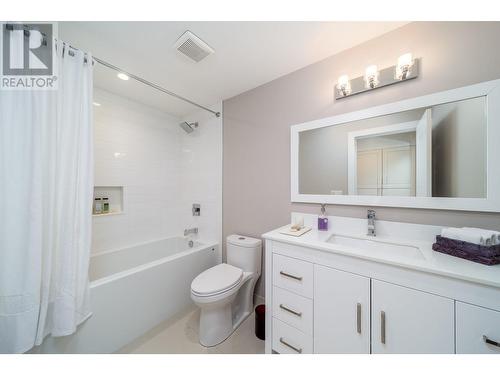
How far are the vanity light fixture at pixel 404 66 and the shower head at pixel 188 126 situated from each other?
208 centimetres

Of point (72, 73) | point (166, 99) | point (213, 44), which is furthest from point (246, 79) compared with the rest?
point (72, 73)

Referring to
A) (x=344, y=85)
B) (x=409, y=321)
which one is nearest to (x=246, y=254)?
(x=409, y=321)

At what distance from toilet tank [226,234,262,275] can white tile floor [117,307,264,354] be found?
0.48 metres

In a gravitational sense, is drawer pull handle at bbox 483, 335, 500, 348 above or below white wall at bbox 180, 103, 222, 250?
below

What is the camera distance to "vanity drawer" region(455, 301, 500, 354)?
64 cm

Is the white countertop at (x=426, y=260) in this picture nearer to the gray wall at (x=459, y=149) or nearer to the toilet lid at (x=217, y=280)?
the gray wall at (x=459, y=149)

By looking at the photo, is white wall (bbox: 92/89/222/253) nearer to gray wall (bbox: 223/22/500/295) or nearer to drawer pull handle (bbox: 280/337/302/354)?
gray wall (bbox: 223/22/500/295)

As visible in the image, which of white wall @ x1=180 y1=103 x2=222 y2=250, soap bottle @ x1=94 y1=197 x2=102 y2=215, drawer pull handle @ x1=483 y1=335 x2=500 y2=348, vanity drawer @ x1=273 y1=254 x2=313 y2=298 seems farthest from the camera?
white wall @ x1=180 y1=103 x2=222 y2=250

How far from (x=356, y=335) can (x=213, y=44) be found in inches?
78.5

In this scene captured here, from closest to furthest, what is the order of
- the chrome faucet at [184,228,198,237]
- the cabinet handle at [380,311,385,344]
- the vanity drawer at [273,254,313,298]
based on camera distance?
the cabinet handle at [380,311,385,344], the vanity drawer at [273,254,313,298], the chrome faucet at [184,228,198,237]

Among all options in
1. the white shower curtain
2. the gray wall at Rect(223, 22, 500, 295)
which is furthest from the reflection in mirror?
the white shower curtain

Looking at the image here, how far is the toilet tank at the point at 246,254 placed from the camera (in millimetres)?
1623

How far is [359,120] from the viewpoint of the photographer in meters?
1.27

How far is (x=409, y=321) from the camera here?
2.53ft
